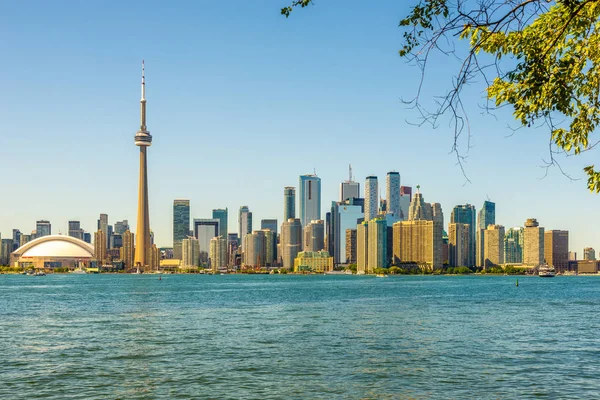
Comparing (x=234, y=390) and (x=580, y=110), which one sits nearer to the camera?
(x=580, y=110)

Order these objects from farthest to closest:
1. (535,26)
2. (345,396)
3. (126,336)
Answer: (126,336), (345,396), (535,26)

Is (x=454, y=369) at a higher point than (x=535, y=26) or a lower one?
lower

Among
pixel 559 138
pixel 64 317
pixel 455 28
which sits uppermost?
pixel 455 28

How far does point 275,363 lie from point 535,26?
27751 millimetres

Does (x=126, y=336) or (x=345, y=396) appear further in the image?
(x=126, y=336)

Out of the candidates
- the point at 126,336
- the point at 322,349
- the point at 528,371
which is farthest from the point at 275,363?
the point at 126,336

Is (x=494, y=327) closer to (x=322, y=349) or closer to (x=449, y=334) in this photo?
(x=449, y=334)

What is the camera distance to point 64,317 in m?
72.3

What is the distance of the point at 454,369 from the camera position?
3644 centimetres

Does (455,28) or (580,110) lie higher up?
(455,28)

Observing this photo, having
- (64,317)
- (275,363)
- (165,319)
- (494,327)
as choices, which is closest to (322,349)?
(275,363)

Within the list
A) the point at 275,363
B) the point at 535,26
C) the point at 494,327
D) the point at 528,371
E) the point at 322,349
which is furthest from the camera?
the point at 494,327

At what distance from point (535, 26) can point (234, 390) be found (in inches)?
874

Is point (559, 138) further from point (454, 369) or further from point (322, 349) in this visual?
point (322, 349)
